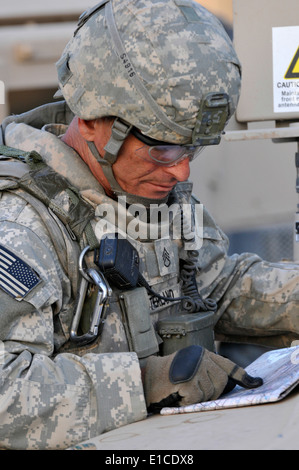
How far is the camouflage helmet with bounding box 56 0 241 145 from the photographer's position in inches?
93.4

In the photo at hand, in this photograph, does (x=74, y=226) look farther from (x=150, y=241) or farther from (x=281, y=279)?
(x=281, y=279)

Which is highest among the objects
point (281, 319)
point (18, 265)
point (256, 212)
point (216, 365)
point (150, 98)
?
point (150, 98)

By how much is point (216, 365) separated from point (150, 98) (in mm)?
749

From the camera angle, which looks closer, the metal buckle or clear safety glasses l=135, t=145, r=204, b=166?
the metal buckle

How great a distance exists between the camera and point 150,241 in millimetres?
2674

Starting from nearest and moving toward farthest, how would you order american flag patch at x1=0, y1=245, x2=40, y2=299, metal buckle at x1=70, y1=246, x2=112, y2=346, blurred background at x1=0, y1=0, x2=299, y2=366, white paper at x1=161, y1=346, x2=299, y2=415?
white paper at x1=161, y1=346, x2=299, y2=415 < american flag patch at x1=0, y1=245, x2=40, y2=299 < metal buckle at x1=70, y1=246, x2=112, y2=346 < blurred background at x1=0, y1=0, x2=299, y2=366

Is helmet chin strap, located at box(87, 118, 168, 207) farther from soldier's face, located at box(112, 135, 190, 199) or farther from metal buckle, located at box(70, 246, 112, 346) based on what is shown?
metal buckle, located at box(70, 246, 112, 346)

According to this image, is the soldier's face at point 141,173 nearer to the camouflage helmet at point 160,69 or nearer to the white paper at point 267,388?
the camouflage helmet at point 160,69

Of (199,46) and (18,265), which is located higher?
(199,46)

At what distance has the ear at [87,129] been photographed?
258cm

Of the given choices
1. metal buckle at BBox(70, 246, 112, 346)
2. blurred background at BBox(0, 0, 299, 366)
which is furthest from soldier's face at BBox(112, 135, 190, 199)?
blurred background at BBox(0, 0, 299, 366)

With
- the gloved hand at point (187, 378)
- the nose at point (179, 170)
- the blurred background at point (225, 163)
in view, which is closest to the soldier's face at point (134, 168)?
the nose at point (179, 170)

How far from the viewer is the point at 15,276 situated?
2201 millimetres
